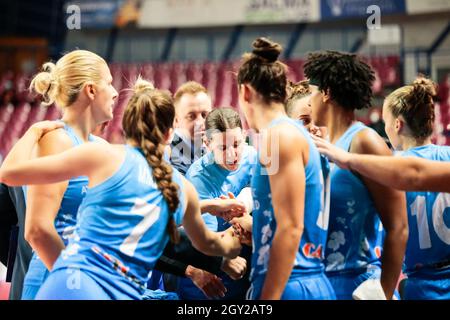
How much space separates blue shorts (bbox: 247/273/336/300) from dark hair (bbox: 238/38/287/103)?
636 mm

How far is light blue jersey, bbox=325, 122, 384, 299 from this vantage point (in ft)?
7.34

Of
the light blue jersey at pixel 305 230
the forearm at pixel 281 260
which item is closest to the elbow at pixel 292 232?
the forearm at pixel 281 260

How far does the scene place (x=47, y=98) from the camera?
2580 mm

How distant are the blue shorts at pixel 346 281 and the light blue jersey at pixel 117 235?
71cm

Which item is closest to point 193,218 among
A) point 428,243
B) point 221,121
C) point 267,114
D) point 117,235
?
point 117,235

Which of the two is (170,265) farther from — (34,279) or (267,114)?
(267,114)

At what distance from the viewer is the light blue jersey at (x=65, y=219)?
2.34 m

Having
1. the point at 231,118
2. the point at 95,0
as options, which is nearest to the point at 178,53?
the point at 95,0

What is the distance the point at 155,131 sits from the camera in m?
2.10

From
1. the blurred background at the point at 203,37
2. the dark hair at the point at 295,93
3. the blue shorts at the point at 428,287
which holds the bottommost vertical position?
the blue shorts at the point at 428,287

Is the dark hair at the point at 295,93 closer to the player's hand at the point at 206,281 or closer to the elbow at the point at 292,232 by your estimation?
the player's hand at the point at 206,281
